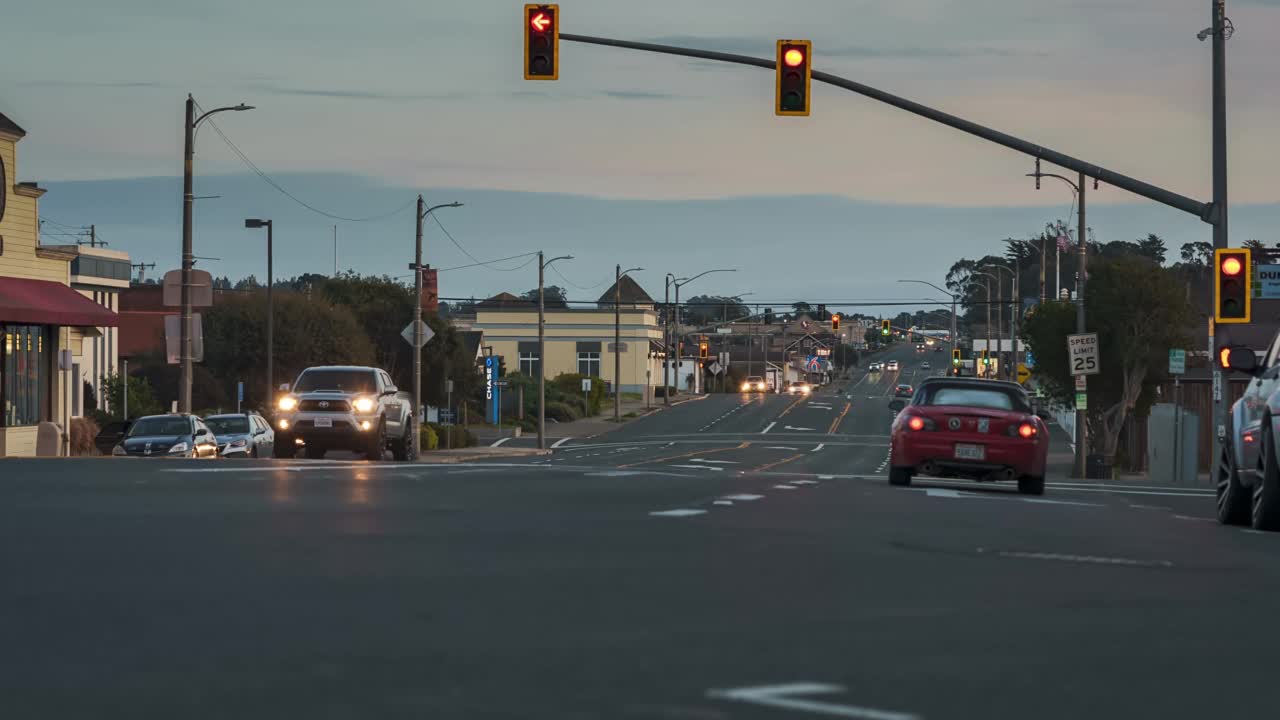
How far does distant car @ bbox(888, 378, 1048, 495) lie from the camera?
821 inches

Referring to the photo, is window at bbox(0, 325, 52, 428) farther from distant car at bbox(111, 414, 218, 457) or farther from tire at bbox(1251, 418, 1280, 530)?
tire at bbox(1251, 418, 1280, 530)

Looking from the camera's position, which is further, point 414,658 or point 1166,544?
point 1166,544

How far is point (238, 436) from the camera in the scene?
4119cm

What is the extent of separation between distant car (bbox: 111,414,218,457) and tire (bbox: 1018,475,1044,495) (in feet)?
66.4

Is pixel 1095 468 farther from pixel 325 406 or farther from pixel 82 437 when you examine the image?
pixel 82 437

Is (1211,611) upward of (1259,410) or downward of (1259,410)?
downward

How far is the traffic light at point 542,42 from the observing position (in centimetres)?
2464

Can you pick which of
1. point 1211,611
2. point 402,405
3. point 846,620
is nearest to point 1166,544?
point 1211,611

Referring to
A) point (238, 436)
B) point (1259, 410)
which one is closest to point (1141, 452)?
point (238, 436)

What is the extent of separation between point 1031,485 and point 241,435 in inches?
980

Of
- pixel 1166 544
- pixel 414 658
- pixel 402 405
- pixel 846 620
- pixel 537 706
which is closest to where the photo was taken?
pixel 537 706

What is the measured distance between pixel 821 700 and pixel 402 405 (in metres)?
28.2

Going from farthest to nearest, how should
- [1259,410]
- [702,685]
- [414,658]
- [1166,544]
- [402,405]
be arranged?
[402,405]
[1259,410]
[1166,544]
[414,658]
[702,685]

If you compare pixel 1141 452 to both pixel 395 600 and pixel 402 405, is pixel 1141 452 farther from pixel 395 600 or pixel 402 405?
pixel 395 600
